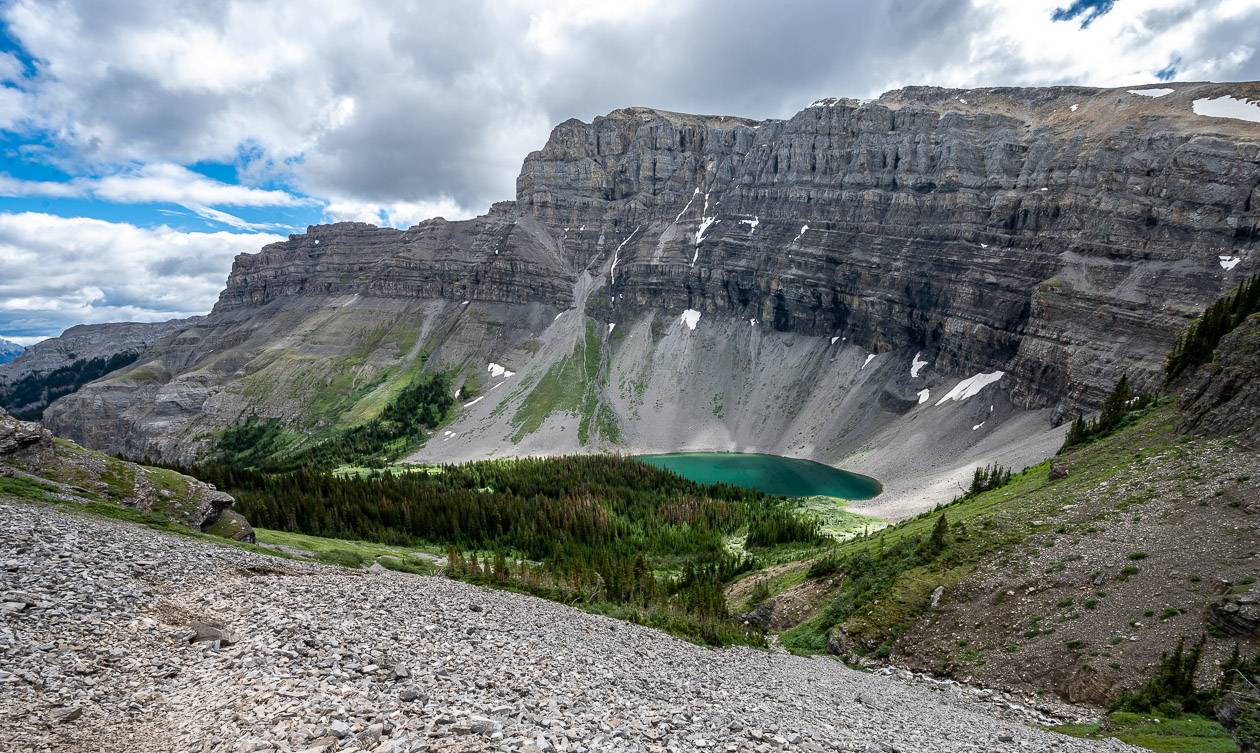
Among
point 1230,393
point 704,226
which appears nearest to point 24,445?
point 1230,393

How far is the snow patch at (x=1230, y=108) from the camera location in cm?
10926

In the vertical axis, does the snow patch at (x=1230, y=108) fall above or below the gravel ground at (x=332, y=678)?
above

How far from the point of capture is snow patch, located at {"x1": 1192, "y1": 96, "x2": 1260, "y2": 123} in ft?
358

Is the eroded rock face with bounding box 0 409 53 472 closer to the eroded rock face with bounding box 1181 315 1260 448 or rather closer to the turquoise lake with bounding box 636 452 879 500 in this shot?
the eroded rock face with bounding box 1181 315 1260 448

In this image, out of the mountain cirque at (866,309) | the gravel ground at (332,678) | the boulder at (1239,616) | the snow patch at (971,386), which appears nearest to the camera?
the gravel ground at (332,678)

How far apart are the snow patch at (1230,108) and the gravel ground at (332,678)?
146 m

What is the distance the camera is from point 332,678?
1230 cm

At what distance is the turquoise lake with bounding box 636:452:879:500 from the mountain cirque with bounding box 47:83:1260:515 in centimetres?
505

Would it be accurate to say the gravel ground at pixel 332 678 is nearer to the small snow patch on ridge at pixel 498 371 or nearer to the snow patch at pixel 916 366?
the snow patch at pixel 916 366

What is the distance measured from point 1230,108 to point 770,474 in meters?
110

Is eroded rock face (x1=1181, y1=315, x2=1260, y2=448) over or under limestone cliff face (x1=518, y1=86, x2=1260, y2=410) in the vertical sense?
under

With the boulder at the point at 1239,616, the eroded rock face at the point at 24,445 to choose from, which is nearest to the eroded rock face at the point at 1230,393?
the boulder at the point at 1239,616

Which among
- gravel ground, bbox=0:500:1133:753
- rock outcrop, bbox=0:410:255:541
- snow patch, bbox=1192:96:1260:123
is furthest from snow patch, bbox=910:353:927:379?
rock outcrop, bbox=0:410:255:541

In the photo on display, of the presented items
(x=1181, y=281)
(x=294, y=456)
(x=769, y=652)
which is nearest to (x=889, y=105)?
(x=1181, y=281)
